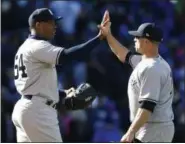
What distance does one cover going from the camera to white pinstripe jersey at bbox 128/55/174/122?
15.8 feet

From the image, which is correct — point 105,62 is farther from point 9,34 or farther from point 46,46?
point 46,46

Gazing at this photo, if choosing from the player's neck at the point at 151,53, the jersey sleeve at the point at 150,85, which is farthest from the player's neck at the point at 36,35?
the jersey sleeve at the point at 150,85

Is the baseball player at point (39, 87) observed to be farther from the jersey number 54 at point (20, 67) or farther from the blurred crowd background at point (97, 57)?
the blurred crowd background at point (97, 57)

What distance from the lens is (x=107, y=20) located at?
560cm

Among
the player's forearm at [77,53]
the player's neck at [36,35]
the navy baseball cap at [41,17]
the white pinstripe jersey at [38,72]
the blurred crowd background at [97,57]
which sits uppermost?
the navy baseball cap at [41,17]

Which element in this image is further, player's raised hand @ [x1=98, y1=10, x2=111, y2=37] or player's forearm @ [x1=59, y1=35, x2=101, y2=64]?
player's raised hand @ [x1=98, y1=10, x2=111, y2=37]

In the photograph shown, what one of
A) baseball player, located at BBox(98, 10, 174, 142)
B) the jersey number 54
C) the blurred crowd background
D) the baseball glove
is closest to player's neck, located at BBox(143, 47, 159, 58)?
baseball player, located at BBox(98, 10, 174, 142)

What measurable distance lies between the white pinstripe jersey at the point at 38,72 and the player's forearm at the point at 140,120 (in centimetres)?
100

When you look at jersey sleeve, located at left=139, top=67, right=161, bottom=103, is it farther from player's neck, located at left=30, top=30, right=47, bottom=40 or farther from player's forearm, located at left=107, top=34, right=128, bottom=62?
player's neck, located at left=30, top=30, right=47, bottom=40

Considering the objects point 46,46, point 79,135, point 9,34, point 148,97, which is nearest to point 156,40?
point 148,97

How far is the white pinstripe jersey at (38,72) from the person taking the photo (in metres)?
5.38

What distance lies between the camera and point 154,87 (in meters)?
4.81

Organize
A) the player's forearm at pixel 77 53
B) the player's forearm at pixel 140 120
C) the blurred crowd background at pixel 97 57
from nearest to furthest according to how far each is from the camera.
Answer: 1. the player's forearm at pixel 140 120
2. the player's forearm at pixel 77 53
3. the blurred crowd background at pixel 97 57

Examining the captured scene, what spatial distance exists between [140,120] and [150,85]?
294mm
